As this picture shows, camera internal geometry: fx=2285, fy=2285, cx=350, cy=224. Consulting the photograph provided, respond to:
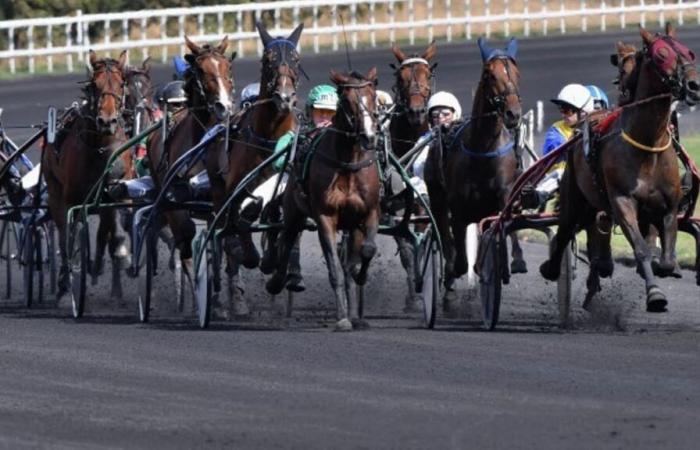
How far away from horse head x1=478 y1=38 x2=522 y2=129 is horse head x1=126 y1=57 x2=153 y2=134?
348cm

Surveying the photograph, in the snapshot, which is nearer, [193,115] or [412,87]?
[193,115]

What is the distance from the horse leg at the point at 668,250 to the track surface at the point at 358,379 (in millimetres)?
389

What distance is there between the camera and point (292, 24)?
129 ft

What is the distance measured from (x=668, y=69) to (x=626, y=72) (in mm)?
1410

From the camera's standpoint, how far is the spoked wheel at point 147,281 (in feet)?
50.7

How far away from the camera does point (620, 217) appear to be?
1344 cm

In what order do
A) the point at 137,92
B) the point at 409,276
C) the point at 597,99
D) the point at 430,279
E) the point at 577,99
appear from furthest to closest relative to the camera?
1. the point at 137,92
2. the point at 409,276
3. the point at 597,99
4. the point at 577,99
5. the point at 430,279

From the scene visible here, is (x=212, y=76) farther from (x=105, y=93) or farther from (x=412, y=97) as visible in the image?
(x=412, y=97)

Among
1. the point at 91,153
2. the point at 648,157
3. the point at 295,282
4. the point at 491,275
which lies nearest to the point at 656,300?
the point at 648,157

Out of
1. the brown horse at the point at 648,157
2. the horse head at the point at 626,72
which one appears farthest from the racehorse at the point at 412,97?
the brown horse at the point at 648,157

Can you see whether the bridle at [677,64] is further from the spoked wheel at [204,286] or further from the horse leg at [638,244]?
the spoked wheel at [204,286]

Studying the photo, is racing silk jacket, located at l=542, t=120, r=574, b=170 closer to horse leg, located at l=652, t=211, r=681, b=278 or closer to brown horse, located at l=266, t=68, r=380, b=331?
brown horse, located at l=266, t=68, r=380, b=331

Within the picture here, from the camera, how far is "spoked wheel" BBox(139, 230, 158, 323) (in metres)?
15.5

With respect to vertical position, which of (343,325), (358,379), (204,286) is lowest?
(358,379)
